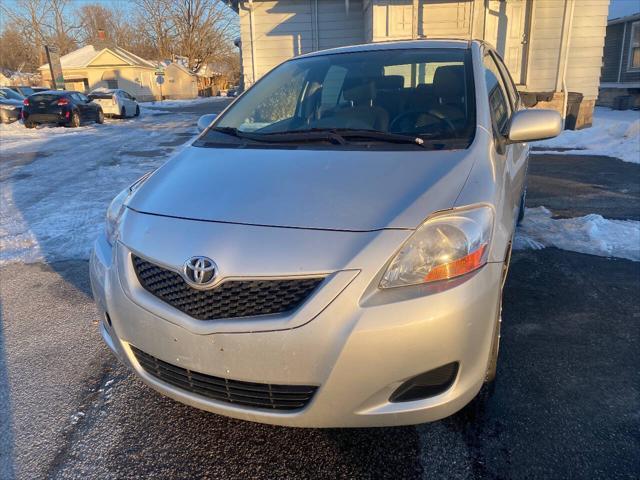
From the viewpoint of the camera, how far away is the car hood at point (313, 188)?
1.90 metres

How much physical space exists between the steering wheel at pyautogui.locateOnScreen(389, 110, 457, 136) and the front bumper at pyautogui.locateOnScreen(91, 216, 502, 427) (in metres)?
1.09

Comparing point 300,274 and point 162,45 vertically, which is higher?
point 162,45

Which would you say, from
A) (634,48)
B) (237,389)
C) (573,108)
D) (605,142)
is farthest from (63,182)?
(634,48)

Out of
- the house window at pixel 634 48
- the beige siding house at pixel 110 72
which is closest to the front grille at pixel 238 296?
the house window at pixel 634 48

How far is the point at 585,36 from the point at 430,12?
429 centimetres

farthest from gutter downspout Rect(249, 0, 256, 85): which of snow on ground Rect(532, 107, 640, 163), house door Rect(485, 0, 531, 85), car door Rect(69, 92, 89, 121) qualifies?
snow on ground Rect(532, 107, 640, 163)

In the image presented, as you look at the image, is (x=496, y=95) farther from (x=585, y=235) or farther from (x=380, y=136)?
(x=585, y=235)

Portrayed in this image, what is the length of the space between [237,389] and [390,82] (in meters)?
2.17

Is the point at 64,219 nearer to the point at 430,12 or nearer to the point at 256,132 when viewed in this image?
the point at 256,132

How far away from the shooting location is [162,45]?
63125 millimetres

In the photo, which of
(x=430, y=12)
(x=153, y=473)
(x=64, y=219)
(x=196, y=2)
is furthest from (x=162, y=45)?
(x=153, y=473)

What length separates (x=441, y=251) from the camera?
5.97ft

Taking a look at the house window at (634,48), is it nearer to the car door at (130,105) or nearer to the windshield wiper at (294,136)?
the car door at (130,105)

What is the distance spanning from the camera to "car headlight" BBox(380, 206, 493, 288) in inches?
69.9
